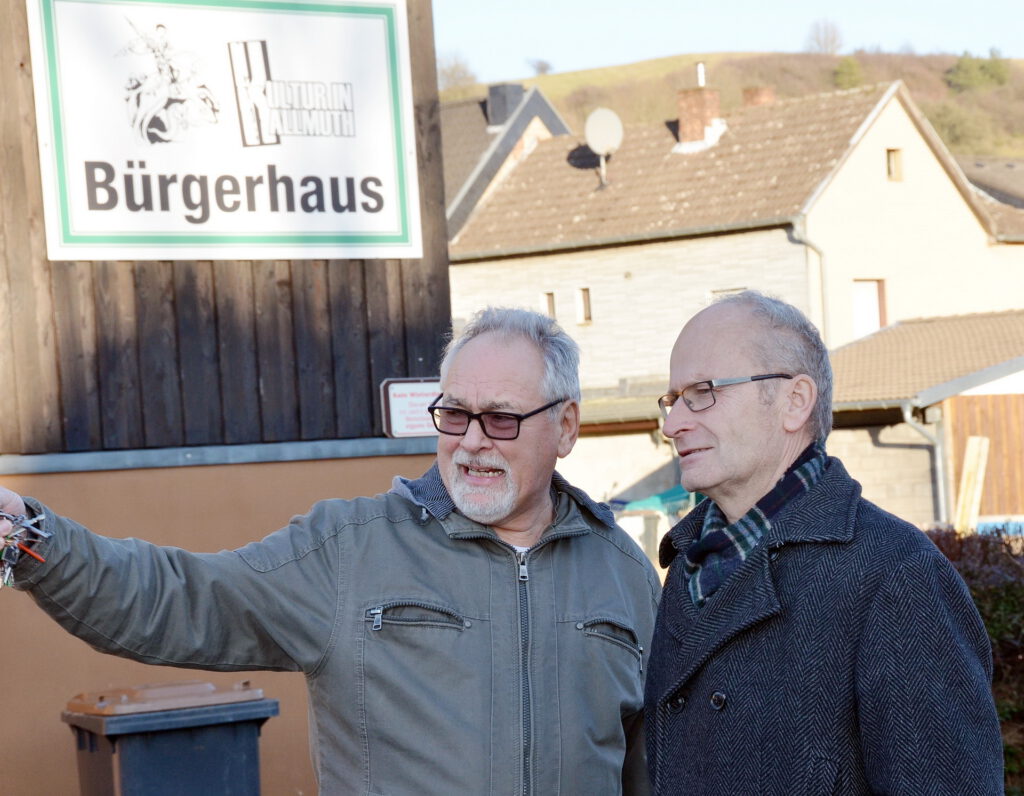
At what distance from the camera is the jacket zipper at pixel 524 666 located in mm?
3229

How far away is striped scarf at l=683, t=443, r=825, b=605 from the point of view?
9.23 feet

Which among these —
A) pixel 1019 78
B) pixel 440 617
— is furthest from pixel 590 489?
pixel 1019 78

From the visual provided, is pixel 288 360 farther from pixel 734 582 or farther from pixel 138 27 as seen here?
pixel 734 582

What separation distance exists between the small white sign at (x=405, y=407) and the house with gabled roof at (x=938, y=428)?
698 inches

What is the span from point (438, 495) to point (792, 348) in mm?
933

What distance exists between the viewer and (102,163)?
6.79m

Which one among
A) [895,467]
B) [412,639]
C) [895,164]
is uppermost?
[895,164]

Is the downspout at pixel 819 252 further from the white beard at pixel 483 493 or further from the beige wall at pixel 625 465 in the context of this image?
the white beard at pixel 483 493

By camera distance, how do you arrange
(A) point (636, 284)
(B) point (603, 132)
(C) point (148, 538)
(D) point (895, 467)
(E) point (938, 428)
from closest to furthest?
(C) point (148, 538), (E) point (938, 428), (D) point (895, 467), (A) point (636, 284), (B) point (603, 132)

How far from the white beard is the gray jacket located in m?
0.04

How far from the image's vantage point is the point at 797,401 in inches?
112

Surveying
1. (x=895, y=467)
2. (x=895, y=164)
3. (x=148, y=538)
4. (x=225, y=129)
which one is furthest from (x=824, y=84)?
(x=148, y=538)

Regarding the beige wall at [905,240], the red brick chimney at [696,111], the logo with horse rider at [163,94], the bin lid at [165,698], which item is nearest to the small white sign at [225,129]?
the logo with horse rider at [163,94]

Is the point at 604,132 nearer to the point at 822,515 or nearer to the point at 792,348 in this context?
the point at 792,348
